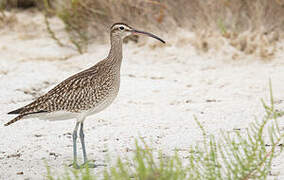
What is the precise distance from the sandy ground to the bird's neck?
0.80m

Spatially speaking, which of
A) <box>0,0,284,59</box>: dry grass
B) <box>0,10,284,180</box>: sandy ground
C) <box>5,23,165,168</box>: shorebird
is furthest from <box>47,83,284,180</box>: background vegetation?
<box>0,0,284,59</box>: dry grass

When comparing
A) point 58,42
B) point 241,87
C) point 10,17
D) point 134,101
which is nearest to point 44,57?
point 58,42

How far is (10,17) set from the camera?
9.40 m

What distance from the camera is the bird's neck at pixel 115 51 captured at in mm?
4814

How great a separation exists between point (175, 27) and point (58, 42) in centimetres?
191

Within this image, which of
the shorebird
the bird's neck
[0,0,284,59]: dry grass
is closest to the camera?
the shorebird

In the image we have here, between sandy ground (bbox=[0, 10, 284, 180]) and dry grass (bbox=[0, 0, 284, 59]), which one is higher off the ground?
dry grass (bbox=[0, 0, 284, 59])

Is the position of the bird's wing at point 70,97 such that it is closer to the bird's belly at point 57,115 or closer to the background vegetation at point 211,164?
the bird's belly at point 57,115

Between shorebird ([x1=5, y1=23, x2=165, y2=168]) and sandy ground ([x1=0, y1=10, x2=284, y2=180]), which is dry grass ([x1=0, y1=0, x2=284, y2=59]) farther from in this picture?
shorebird ([x1=5, y1=23, x2=165, y2=168])

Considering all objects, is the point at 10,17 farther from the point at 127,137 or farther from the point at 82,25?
the point at 127,137

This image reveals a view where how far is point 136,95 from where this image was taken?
6.49m

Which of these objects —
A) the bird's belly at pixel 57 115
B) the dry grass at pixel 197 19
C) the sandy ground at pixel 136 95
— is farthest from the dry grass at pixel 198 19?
the bird's belly at pixel 57 115

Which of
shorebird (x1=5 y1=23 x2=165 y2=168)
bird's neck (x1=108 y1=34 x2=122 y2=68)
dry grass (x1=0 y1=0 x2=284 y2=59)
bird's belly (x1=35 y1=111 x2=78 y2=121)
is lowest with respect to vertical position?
bird's belly (x1=35 y1=111 x2=78 y2=121)

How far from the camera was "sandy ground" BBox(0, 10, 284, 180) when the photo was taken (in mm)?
4898
